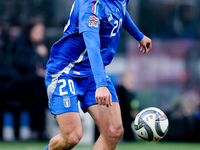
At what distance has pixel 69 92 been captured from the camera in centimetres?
518

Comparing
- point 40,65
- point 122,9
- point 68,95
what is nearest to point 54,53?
point 68,95

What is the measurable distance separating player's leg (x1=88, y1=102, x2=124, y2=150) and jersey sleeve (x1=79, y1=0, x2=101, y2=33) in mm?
855

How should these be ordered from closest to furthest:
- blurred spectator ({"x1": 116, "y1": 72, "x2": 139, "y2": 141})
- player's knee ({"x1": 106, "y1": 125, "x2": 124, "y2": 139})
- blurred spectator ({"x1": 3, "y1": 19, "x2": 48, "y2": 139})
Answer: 1. player's knee ({"x1": 106, "y1": 125, "x2": 124, "y2": 139})
2. blurred spectator ({"x1": 3, "y1": 19, "x2": 48, "y2": 139})
3. blurred spectator ({"x1": 116, "y1": 72, "x2": 139, "y2": 141})

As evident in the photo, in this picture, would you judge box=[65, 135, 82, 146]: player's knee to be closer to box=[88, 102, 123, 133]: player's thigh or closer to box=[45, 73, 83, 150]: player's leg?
box=[45, 73, 83, 150]: player's leg

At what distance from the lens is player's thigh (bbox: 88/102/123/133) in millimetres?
5062

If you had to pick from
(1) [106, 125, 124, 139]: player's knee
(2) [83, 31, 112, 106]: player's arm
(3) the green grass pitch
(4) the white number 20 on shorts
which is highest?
(2) [83, 31, 112, 106]: player's arm

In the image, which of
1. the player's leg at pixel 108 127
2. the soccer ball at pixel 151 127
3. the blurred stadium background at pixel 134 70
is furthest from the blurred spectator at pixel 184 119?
the player's leg at pixel 108 127

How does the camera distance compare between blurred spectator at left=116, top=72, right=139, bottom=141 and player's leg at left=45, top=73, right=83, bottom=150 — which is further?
blurred spectator at left=116, top=72, right=139, bottom=141

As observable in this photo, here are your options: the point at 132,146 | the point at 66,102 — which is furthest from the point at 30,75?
the point at 66,102

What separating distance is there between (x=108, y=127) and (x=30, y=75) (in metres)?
5.28

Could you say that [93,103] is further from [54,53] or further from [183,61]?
[183,61]

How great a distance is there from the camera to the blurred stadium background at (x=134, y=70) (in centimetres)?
1028

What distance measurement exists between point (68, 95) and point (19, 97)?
533cm

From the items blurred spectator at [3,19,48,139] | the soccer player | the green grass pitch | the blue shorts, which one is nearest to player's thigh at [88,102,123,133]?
the soccer player
